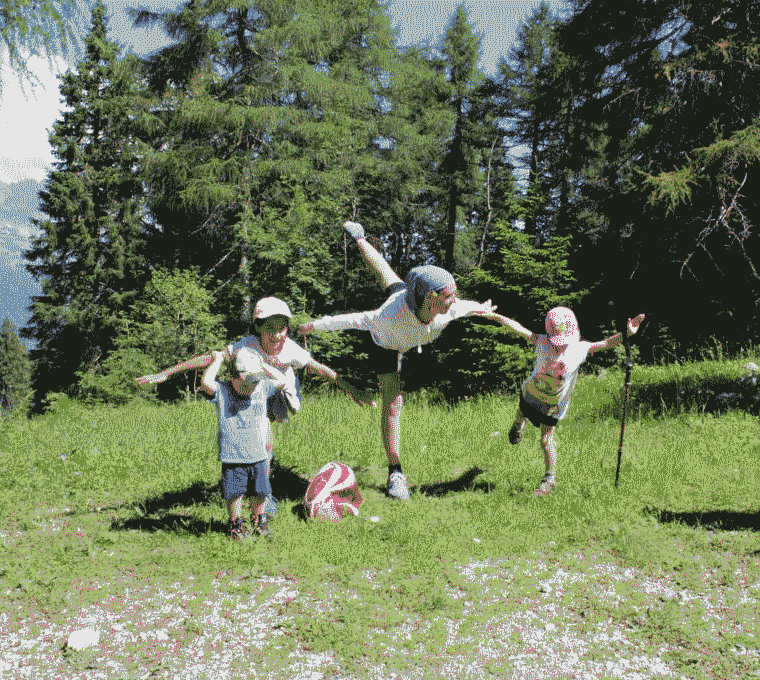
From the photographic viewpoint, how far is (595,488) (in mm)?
5586

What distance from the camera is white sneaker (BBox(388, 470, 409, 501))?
541 centimetres

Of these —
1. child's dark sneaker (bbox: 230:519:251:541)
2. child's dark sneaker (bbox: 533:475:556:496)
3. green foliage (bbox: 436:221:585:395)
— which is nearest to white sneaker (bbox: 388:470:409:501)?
child's dark sneaker (bbox: 533:475:556:496)

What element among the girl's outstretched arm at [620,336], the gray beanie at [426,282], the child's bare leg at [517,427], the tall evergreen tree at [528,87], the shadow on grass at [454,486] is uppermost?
the tall evergreen tree at [528,87]

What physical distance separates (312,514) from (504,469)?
2214mm

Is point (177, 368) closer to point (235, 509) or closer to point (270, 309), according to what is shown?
point (270, 309)

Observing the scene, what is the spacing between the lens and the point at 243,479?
14.4 ft

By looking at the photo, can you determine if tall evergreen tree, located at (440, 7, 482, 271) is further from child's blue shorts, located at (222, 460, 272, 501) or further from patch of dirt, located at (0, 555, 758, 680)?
patch of dirt, located at (0, 555, 758, 680)

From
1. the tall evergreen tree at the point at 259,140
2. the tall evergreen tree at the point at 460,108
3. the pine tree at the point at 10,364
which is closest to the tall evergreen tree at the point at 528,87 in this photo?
the tall evergreen tree at the point at 460,108

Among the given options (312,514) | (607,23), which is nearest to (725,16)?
(607,23)

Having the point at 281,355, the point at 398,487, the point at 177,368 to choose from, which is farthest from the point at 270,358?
the point at 398,487

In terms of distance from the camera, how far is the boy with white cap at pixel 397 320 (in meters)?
4.82

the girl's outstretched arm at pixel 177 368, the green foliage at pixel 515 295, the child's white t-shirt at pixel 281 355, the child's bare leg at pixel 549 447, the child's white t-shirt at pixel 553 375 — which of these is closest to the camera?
the girl's outstretched arm at pixel 177 368

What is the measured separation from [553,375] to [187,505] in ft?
11.1

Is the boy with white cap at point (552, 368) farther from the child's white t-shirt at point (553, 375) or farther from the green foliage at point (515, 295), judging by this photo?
the green foliage at point (515, 295)
